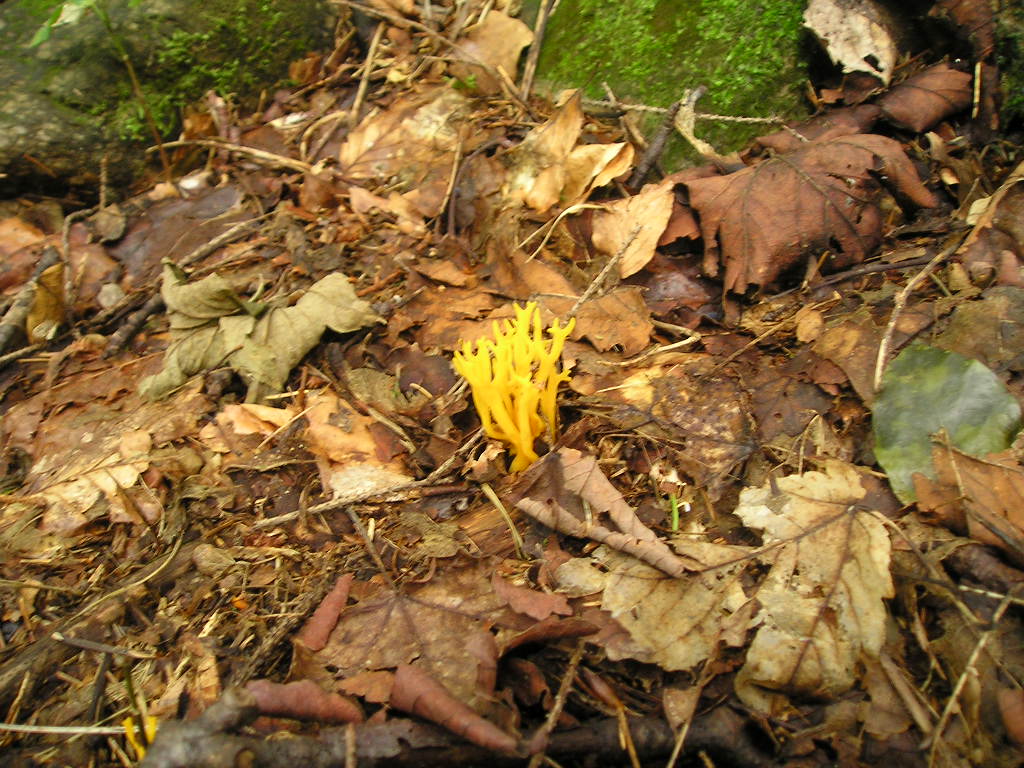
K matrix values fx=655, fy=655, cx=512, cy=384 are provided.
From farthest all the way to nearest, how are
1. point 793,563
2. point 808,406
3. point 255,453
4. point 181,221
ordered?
point 181,221, point 255,453, point 808,406, point 793,563

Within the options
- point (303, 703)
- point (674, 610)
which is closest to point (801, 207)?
point (674, 610)

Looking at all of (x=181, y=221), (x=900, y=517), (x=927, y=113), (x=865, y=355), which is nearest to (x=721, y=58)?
(x=927, y=113)

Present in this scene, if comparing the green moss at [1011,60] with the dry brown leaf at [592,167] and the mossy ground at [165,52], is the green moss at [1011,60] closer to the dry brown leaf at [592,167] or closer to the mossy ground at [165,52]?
the dry brown leaf at [592,167]

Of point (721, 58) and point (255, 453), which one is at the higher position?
point (721, 58)

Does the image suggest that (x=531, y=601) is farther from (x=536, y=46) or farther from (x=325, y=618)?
(x=536, y=46)

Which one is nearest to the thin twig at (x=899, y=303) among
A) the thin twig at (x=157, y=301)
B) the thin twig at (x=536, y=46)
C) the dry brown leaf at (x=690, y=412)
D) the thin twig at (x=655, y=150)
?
the dry brown leaf at (x=690, y=412)

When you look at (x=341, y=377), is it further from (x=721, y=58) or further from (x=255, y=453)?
(x=721, y=58)

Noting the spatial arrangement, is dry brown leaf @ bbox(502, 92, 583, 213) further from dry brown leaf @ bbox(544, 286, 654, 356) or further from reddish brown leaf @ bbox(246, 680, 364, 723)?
reddish brown leaf @ bbox(246, 680, 364, 723)

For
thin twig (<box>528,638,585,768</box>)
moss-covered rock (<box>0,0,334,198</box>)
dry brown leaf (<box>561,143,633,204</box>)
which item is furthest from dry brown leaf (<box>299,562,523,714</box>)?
moss-covered rock (<box>0,0,334,198</box>)
